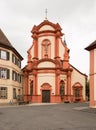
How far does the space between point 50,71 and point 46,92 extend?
3915mm

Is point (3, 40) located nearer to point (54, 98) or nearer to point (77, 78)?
point (54, 98)

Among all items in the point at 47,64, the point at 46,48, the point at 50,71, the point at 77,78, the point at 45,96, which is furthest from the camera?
the point at 77,78

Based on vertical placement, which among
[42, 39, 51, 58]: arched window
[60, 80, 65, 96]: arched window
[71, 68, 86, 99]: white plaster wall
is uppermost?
[42, 39, 51, 58]: arched window

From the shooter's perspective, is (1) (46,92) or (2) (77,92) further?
(2) (77,92)

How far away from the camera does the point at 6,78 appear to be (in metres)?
45.8

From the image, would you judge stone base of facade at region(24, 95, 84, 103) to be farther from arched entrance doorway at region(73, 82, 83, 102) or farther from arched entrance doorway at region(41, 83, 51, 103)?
arched entrance doorway at region(73, 82, 83, 102)

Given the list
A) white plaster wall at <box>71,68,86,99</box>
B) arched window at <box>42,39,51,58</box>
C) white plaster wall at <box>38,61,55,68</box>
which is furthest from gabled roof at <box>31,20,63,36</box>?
white plaster wall at <box>71,68,86,99</box>

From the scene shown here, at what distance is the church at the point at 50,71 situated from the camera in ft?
173

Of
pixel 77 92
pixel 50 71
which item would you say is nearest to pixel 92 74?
pixel 50 71

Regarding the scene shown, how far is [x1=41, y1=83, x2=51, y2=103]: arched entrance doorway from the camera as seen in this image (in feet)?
174

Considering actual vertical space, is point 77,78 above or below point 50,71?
below

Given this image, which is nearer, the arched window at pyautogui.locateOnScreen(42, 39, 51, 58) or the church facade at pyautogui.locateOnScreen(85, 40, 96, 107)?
the church facade at pyautogui.locateOnScreen(85, 40, 96, 107)

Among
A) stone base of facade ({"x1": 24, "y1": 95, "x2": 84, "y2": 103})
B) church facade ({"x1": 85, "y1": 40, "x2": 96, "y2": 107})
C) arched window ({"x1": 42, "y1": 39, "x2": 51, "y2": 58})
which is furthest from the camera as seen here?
arched window ({"x1": 42, "y1": 39, "x2": 51, "y2": 58})

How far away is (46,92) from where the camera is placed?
53.3 m
